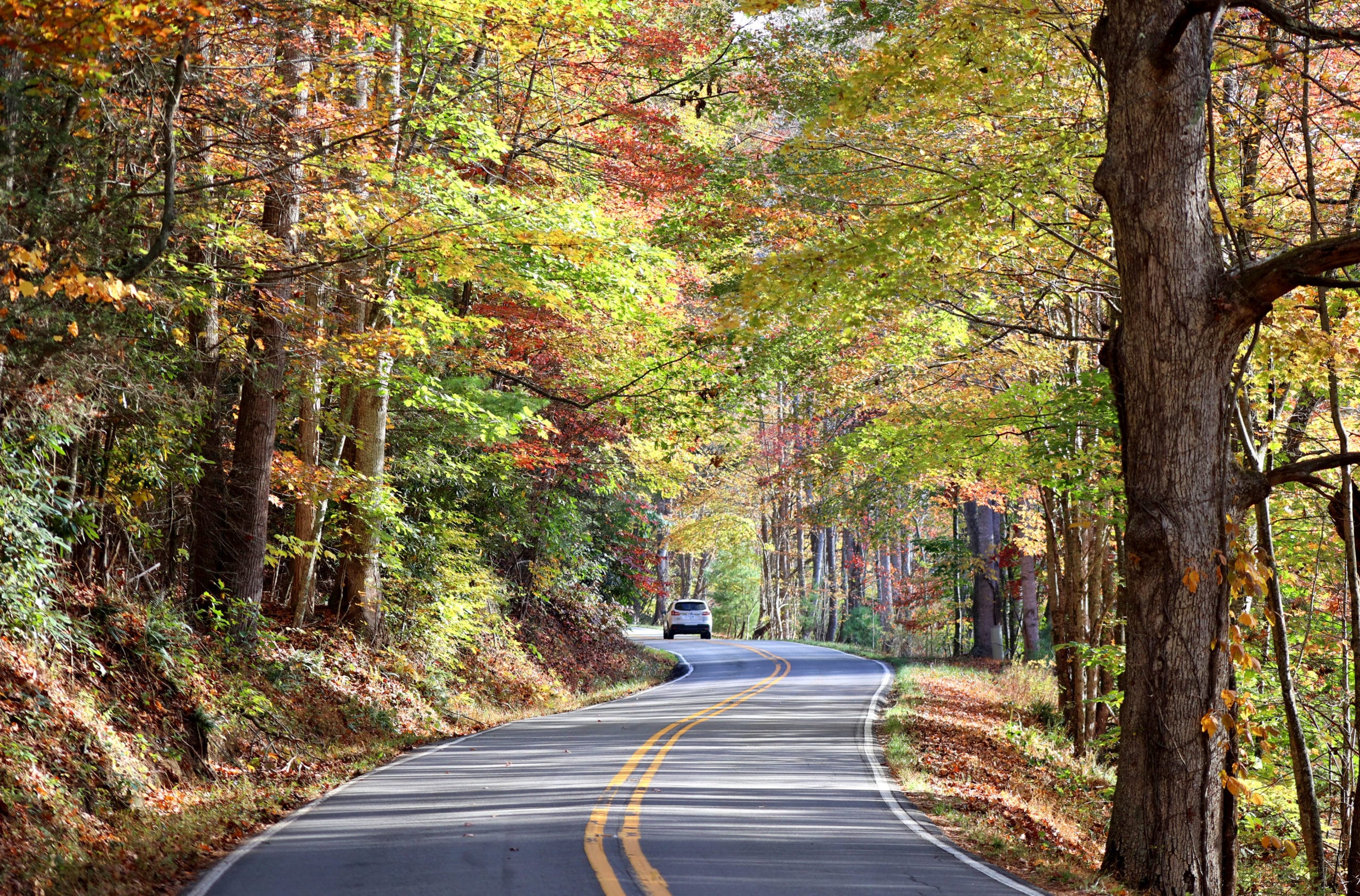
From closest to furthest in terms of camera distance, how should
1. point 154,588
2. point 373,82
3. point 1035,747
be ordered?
point 154,588, point 373,82, point 1035,747

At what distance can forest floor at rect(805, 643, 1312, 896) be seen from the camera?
373 inches

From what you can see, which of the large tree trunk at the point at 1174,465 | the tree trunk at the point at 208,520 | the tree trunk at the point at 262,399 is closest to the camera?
the large tree trunk at the point at 1174,465

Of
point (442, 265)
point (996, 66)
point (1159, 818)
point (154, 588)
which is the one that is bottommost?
point (1159, 818)

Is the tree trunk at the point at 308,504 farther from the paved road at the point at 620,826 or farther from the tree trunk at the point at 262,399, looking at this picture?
the paved road at the point at 620,826

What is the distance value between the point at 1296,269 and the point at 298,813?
9514 mm

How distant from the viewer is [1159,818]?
27.5ft

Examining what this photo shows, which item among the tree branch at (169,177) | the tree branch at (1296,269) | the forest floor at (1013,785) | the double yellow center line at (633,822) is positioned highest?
the tree branch at (169,177)

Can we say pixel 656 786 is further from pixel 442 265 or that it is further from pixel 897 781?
pixel 442 265

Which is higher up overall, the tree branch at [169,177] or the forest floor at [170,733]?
the tree branch at [169,177]

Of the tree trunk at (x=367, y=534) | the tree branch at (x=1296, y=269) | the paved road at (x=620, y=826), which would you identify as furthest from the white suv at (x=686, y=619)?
the tree branch at (x=1296, y=269)

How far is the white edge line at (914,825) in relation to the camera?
26.2ft

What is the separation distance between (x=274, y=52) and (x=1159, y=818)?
1272 centimetres

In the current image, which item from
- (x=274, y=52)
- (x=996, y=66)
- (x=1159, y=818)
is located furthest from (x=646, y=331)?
(x=1159, y=818)

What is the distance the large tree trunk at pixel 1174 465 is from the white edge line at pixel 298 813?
679cm
